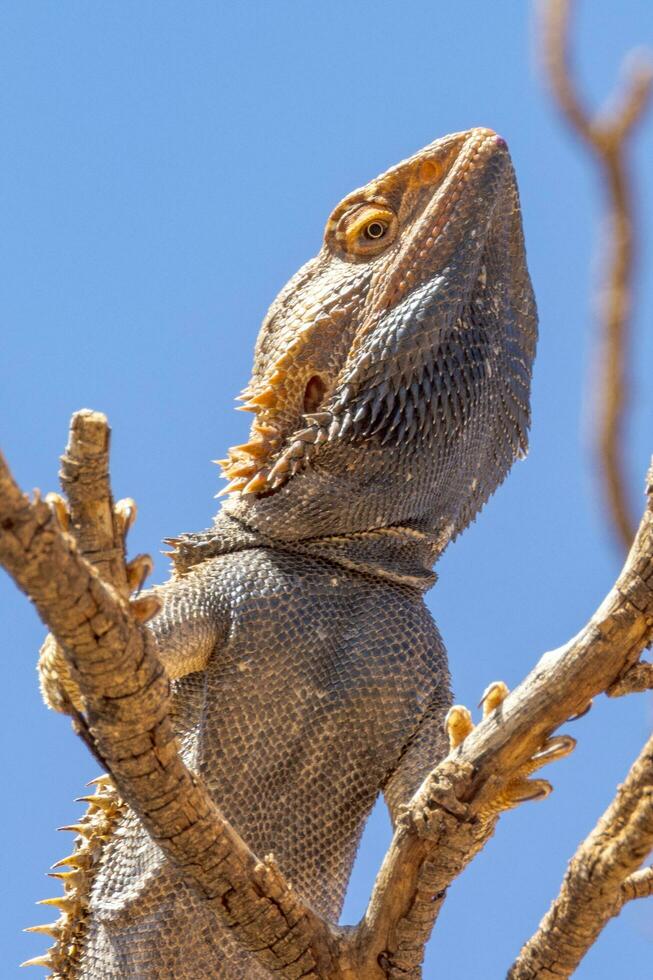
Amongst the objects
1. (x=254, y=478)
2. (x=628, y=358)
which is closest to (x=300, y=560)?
(x=254, y=478)

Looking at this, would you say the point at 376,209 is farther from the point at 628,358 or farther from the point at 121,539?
the point at 628,358

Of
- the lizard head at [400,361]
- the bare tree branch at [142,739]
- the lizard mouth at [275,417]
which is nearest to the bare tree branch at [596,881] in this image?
the bare tree branch at [142,739]

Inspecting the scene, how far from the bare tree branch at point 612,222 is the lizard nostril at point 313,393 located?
3.26m

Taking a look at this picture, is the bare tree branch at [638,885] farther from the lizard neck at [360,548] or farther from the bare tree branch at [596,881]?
the lizard neck at [360,548]

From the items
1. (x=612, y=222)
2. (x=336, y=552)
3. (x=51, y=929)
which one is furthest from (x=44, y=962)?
(x=612, y=222)

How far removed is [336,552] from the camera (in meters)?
4.77

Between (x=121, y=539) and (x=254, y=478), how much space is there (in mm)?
1951

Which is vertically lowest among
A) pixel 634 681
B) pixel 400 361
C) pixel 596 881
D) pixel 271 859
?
pixel 596 881

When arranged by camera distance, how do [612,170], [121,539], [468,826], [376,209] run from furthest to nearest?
1. [376,209]
2. [468,826]
3. [121,539]
4. [612,170]

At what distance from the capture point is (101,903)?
4488mm

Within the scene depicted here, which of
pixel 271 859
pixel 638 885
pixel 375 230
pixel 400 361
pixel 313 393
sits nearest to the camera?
pixel 271 859

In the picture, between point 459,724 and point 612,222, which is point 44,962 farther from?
point 612,222

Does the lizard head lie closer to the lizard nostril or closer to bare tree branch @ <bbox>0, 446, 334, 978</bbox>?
the lizard nostril

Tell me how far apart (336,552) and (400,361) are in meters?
0.75
